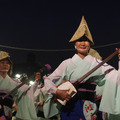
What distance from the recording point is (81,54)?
4059 mm

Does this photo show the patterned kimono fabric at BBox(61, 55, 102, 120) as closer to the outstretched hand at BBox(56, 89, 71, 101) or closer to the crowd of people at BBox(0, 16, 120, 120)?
the crowd of people at BBox(0, 16, 120, 120)

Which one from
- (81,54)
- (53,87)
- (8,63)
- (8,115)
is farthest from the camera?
(8,63)

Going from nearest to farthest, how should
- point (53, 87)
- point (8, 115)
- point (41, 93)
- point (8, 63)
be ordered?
point (53, 87) < point (8, 115) < point (8, 63) < point (41, 93)

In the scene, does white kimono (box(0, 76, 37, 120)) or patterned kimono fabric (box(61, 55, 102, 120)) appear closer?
patterned kimono fabric (box(61, 55, 102, 120))

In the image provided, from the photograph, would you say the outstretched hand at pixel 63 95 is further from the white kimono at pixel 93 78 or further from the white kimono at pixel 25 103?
the white kimono at pixel 25 103

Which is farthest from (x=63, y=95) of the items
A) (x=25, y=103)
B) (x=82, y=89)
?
(x=25, y=103)

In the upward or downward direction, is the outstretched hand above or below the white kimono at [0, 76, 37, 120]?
above

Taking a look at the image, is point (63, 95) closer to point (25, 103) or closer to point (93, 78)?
point (93, 78)

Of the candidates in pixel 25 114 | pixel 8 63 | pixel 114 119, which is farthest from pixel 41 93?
pixel 114 119

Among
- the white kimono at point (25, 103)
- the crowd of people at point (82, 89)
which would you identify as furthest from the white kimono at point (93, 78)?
the white kimono at point (25, 103)


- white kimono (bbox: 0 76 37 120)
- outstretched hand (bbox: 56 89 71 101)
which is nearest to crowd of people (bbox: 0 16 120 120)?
outstretched hand (bbox: 56 89 71 101)

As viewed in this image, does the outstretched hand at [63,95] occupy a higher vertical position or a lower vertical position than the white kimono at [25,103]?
higher

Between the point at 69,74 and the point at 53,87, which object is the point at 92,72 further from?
the point at 53,87

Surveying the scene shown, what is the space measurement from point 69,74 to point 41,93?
6.76 metres
